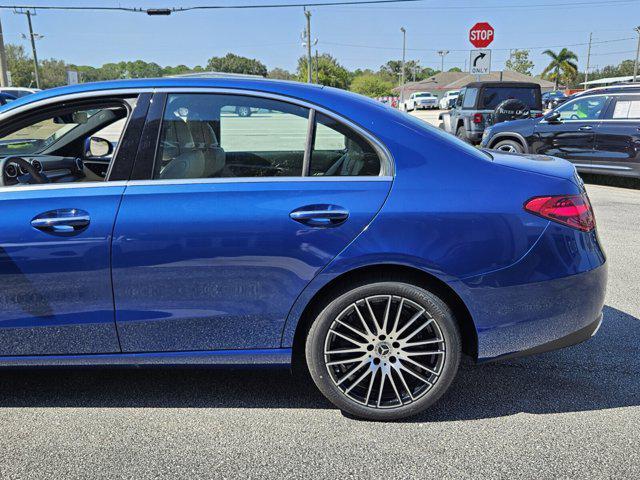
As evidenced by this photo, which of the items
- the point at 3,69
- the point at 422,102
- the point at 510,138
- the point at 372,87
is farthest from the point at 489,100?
the point at 372,87

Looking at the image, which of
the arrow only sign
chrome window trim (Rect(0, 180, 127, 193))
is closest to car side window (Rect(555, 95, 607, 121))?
the arrow only sign

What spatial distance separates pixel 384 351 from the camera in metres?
2.83

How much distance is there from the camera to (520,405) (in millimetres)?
3047

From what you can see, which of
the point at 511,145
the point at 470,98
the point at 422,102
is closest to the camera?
the point at 511,145

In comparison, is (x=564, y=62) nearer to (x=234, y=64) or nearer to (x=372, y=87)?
(x=372, y=87)

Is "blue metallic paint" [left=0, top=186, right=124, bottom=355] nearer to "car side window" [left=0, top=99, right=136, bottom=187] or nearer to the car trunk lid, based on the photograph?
"car side window" [left=0, top=99, right=136, bottom=187]

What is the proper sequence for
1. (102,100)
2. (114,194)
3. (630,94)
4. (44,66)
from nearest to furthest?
(114,194) → (102,100) → (630,94) → (44,66)

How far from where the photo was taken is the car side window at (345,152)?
278cm

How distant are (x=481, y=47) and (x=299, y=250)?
56.9 feet

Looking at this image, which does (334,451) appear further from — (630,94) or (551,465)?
(630,94)

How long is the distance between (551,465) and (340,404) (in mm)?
1000

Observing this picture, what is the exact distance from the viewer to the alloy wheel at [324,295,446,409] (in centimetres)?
275

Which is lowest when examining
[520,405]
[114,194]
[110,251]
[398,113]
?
[520,405]

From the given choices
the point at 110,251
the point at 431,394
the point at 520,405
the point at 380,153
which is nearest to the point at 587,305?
the point at 520,405
